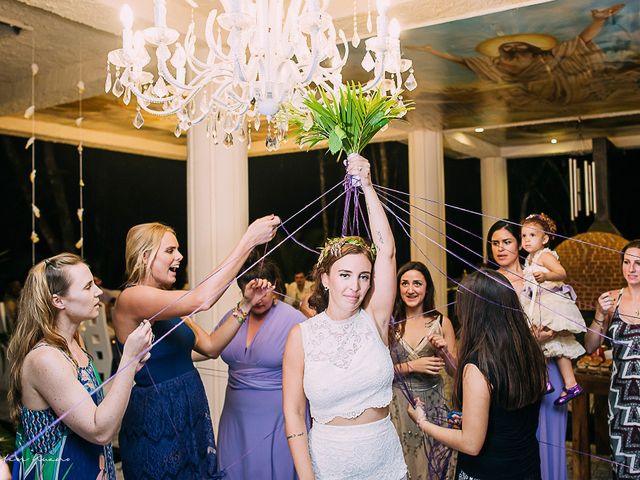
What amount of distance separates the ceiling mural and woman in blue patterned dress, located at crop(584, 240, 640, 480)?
1440 millimetres

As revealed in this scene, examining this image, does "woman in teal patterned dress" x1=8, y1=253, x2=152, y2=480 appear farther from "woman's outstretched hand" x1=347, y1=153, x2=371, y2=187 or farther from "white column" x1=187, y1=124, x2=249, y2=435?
"white column" x1=187, y1=124, x2=249, y2=435

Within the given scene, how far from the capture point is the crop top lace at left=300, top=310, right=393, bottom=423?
207 cm

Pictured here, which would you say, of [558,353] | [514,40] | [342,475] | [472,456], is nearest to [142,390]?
[342,475]

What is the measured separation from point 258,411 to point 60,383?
1208 mm

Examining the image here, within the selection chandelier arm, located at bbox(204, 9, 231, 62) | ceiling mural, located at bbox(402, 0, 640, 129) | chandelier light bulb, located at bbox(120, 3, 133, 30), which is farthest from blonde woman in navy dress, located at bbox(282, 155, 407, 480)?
ceiling mural, located at bbox(402, 0, 640, 129)

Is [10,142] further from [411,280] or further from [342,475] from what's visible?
[342,475]

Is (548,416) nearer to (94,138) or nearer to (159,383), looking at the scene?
(159,383)

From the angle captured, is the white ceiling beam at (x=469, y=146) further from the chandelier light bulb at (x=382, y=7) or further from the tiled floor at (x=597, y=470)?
the chandelier light bulb at (x=382, y=7)

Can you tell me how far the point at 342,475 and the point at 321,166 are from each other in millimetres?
3576

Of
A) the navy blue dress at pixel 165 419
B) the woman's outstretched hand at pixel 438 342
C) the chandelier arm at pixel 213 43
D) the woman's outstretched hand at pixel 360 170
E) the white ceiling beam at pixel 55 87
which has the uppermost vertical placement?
the white ceiling beam at pixel 55 87

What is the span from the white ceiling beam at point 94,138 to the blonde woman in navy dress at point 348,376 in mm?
2706

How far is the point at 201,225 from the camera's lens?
4066 millimetres

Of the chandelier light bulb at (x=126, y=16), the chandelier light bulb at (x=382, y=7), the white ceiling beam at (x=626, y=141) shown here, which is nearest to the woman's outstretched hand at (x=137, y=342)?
the chandelier light bulb at (x=126, y=16)

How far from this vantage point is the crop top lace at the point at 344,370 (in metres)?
2.07
